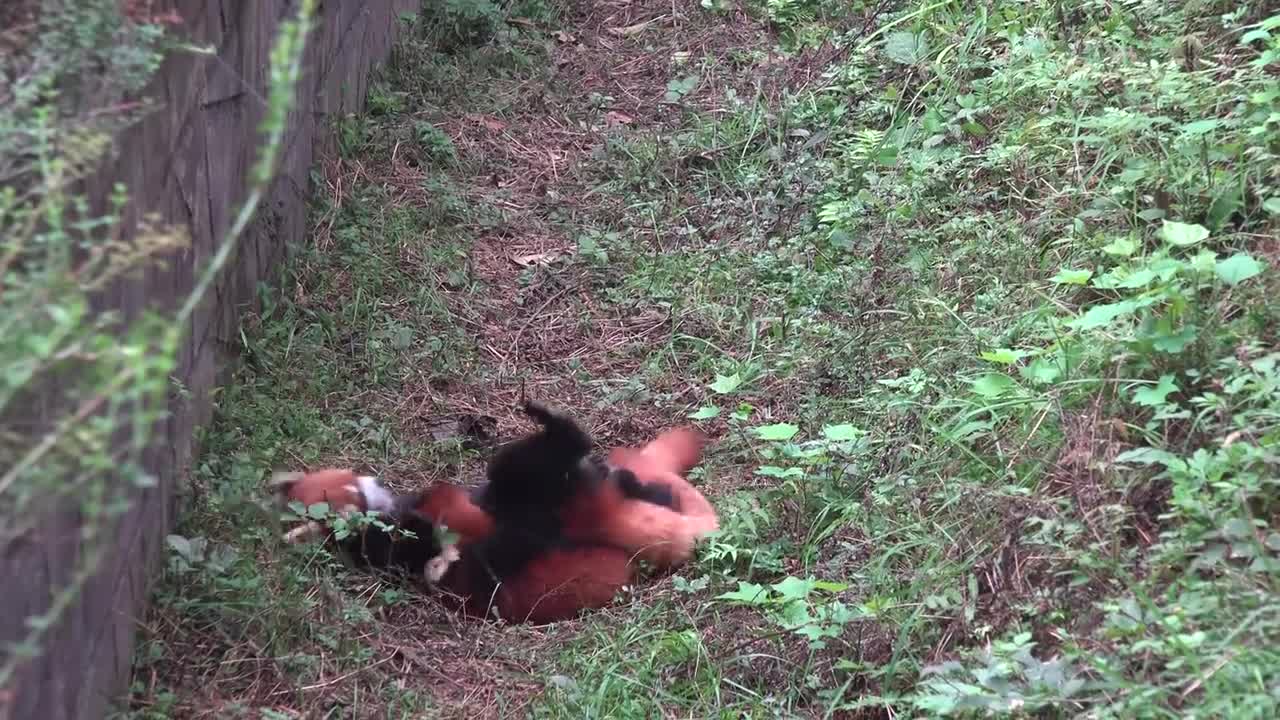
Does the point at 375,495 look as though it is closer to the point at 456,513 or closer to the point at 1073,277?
the point at 456,513

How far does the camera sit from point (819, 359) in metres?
4.00

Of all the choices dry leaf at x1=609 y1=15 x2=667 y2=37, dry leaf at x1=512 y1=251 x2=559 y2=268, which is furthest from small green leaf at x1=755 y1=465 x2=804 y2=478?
dry leaf at x1=609 y1=15 x2=667 y2=37

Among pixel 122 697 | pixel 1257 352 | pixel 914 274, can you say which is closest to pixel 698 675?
pixel 122 697

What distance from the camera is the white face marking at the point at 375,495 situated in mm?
3510

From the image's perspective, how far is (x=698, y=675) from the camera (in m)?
2.88

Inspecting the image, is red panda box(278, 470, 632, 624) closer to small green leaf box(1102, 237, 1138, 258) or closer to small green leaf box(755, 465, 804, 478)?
small green leaf box(755, 465, 804, 478)

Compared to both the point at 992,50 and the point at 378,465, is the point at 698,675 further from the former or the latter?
the point at 992,50

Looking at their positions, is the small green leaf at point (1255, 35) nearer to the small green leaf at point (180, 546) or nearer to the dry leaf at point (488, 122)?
the dry leaf at point (488, 122)

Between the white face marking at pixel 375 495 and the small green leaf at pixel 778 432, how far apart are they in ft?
3.56

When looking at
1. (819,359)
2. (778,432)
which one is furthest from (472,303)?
(778,432)

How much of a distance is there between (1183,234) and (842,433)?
3.26 feet

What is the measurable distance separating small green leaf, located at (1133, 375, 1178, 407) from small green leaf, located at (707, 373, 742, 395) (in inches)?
58.0

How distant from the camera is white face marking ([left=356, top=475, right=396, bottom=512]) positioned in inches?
138

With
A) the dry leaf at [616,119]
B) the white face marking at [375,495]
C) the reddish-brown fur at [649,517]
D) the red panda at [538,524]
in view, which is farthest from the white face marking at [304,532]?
the dry leaf at [616,119]
